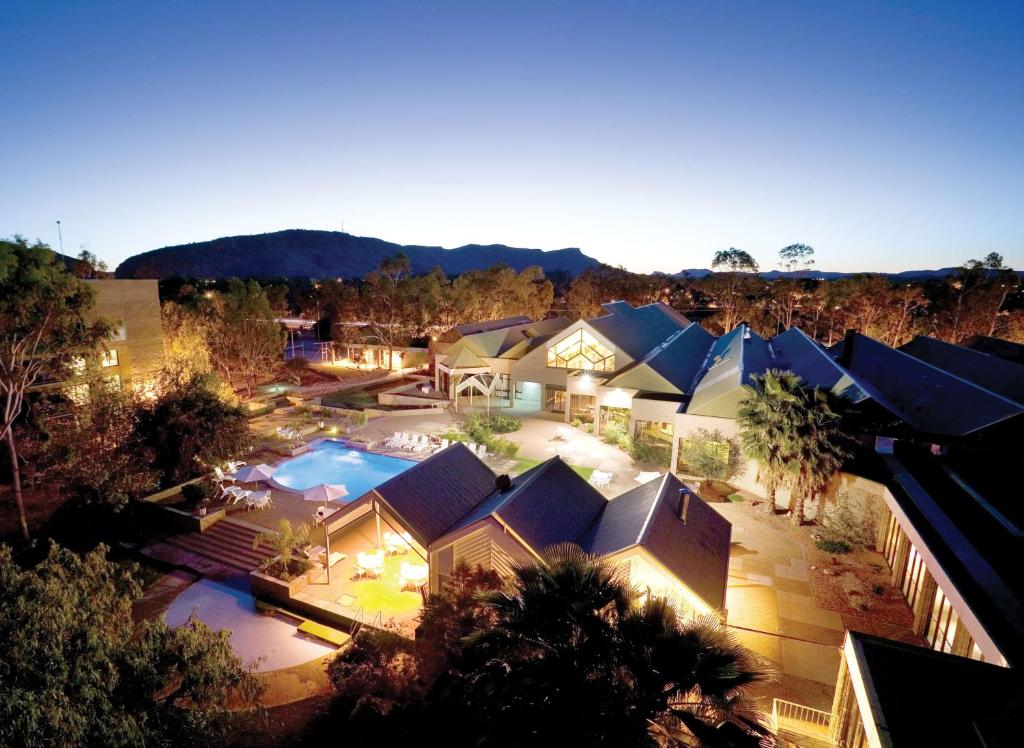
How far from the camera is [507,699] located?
588 cm

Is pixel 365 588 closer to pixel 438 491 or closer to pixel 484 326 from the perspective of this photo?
pixel 438 491

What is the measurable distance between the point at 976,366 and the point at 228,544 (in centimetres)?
2976

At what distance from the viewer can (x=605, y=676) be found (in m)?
5.75

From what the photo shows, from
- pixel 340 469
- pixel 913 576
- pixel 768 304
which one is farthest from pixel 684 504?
pixel 768 304

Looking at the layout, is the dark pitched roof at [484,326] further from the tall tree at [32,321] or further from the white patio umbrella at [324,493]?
the tall tree at [32,321]

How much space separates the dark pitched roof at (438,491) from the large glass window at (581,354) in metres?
13.9

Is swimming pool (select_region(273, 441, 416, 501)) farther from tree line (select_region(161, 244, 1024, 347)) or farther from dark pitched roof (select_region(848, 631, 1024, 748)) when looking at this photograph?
tree line (select_region(161, 244, 1024, 347))

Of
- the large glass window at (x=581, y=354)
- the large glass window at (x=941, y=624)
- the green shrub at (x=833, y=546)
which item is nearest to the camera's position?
the large glass window at (x=941, y=624)

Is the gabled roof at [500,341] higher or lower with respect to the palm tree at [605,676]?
higher

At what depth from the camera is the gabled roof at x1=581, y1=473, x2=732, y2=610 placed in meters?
10.3

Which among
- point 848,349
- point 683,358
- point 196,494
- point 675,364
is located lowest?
point 196,494

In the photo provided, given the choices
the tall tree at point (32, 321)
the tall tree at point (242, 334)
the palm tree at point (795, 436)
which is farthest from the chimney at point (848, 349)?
the tall tree at point (242, 334)

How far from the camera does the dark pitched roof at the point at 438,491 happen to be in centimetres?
1218

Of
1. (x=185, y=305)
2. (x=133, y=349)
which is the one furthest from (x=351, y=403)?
(x=185, y=305)
